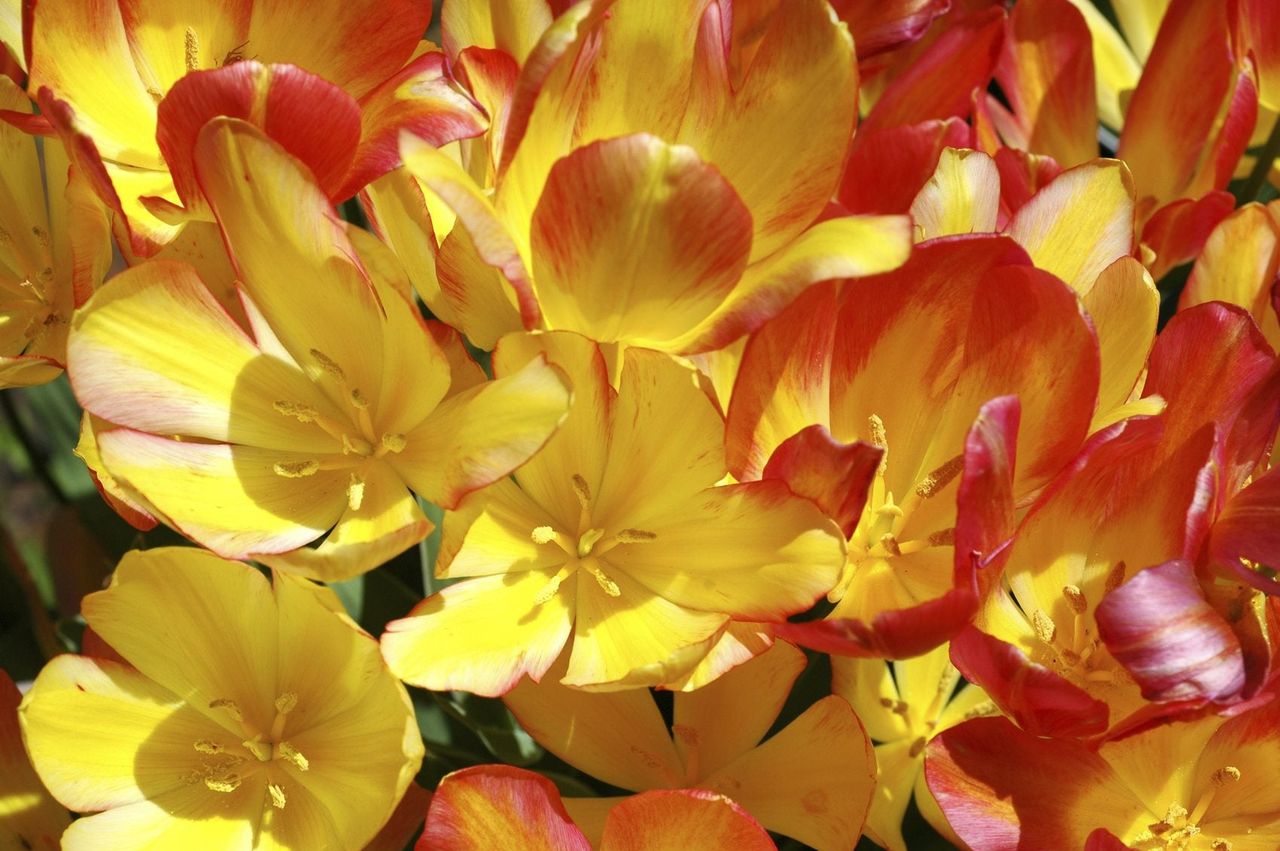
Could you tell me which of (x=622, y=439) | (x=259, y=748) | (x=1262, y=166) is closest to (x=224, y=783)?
(x=259, y=748)

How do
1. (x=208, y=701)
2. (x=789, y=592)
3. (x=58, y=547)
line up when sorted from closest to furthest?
1. (x=789, y=592)
2. (x=208, y=701)
3. (x=58, y=547)

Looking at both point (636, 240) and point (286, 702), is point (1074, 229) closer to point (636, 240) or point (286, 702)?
point (636, 240)

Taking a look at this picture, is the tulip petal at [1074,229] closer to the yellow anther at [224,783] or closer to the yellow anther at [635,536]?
the yellow anther at [635,536]

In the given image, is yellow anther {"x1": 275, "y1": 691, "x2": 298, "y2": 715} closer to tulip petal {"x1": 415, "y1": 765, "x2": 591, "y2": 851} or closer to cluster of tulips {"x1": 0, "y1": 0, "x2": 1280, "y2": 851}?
cluster of tulips {"x1": 0, "y1": 0, "x2": 1280, "y2": 851}

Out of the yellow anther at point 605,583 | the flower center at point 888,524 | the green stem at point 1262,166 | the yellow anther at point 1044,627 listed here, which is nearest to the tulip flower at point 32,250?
the yellow anther at point 605,583

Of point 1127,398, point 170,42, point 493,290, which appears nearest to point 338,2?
point 170,42

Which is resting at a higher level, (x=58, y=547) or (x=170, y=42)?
(x=170, y=42)

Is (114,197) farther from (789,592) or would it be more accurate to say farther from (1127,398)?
(1127,398)
